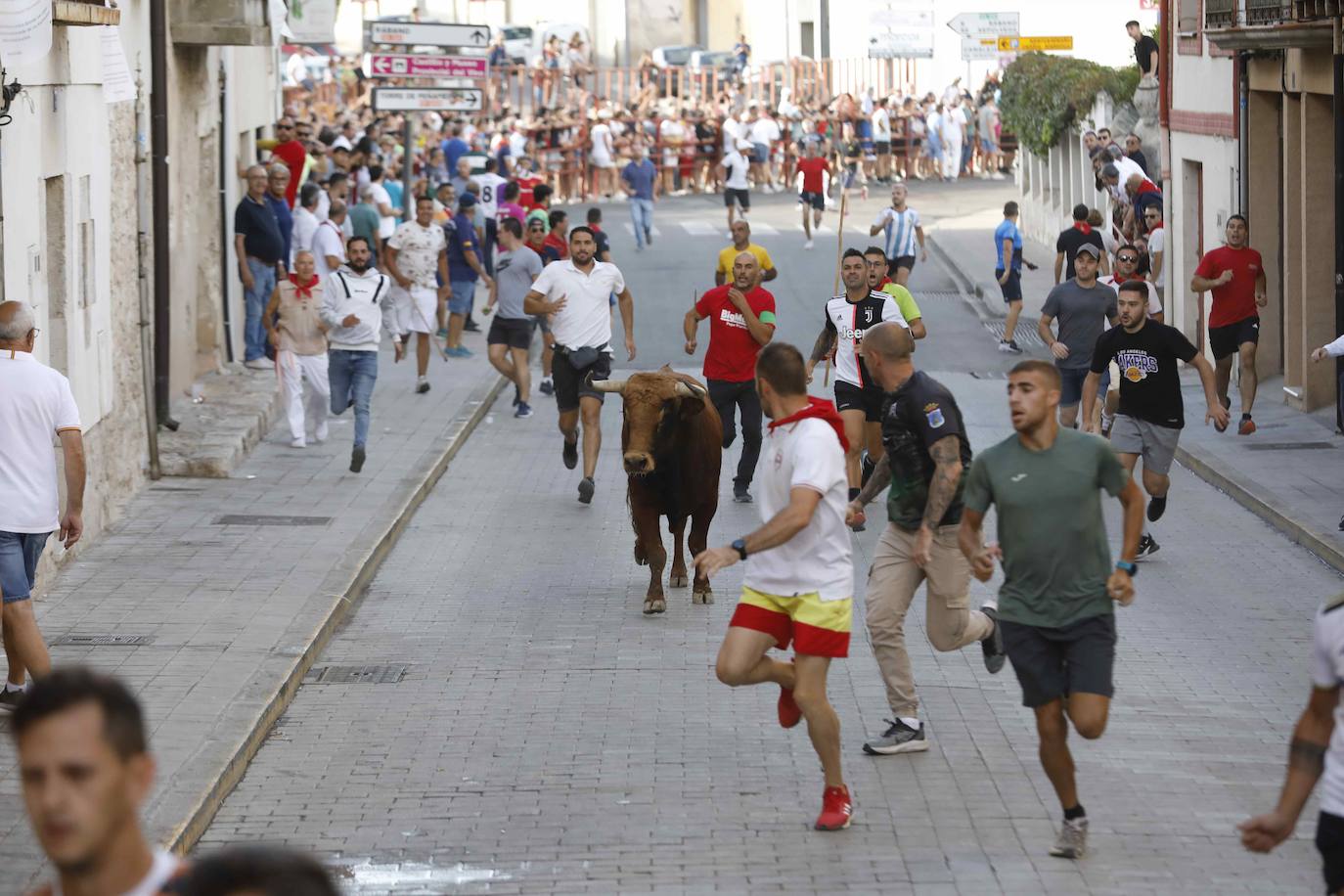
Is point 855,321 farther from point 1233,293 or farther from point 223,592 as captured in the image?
point 1233,293

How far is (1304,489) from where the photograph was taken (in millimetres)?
16391

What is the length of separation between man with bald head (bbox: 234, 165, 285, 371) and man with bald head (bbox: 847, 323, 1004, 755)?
1278 cm

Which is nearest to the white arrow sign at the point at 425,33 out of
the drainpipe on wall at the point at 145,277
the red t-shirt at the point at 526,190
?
the red t-shirt at the point at 526,190

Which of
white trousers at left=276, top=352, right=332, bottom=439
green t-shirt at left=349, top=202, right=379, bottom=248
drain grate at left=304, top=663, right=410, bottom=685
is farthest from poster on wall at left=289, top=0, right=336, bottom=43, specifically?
drain grate at left=304, top=663, right=410, bottom=685

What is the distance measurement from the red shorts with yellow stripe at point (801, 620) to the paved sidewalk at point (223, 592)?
7.43 feet

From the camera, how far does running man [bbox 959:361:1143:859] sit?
7.50 metres

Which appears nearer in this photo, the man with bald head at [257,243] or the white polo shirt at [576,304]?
the white polo shirt at [576,304]

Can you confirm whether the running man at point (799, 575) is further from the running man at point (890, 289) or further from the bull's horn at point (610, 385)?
the running man at point (890, 289)

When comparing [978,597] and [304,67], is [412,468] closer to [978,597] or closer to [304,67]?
[978,597]

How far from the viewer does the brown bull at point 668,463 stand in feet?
39.5

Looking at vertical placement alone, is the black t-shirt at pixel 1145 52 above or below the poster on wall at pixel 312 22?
below

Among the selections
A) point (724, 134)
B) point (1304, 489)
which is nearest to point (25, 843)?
point (1304, 489)

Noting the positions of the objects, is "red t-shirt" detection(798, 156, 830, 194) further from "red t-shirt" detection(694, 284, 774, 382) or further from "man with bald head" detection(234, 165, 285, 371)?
"red t-shirt" detection(694, 284, 774, 382)

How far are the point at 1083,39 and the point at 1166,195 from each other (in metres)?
22.6
